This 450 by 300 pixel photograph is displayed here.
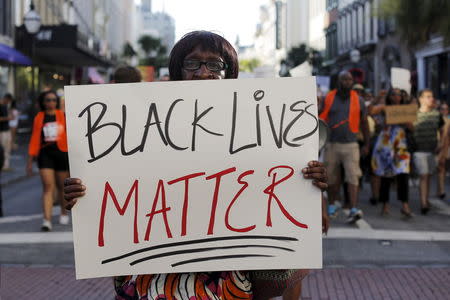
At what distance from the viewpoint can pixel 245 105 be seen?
251 cm

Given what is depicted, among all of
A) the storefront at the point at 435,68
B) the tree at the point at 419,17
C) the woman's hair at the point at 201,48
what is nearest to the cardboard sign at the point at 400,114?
the woman's hair at the point at 201,48

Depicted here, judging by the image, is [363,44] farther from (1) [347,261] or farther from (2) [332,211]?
(1) [347,261]

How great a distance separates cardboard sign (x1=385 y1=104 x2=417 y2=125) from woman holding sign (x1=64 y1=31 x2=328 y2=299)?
6.83 m

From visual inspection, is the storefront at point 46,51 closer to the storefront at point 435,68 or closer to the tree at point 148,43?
the storefront at point 435,68

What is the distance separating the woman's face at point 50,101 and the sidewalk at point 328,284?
2.52 m

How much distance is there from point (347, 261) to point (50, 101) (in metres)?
3.93

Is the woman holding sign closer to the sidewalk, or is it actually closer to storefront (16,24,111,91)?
the sidewalk

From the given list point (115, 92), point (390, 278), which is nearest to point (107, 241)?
point (115, 92)

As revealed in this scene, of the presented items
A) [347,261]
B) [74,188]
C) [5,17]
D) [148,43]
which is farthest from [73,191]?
[148,43]

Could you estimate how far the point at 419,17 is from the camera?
1748 cm

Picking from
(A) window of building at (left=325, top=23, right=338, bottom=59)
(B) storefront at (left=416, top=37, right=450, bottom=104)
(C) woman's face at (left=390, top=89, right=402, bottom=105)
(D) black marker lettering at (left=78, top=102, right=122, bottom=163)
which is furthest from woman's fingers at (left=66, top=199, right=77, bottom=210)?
(A) window of building at (left=325, top=23, right=338, bottom=59)

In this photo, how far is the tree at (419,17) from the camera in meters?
16.9

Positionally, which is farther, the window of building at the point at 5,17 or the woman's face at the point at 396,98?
the window of building at the point at 5,17

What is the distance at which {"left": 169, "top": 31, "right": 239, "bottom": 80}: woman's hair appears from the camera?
2648 mm
